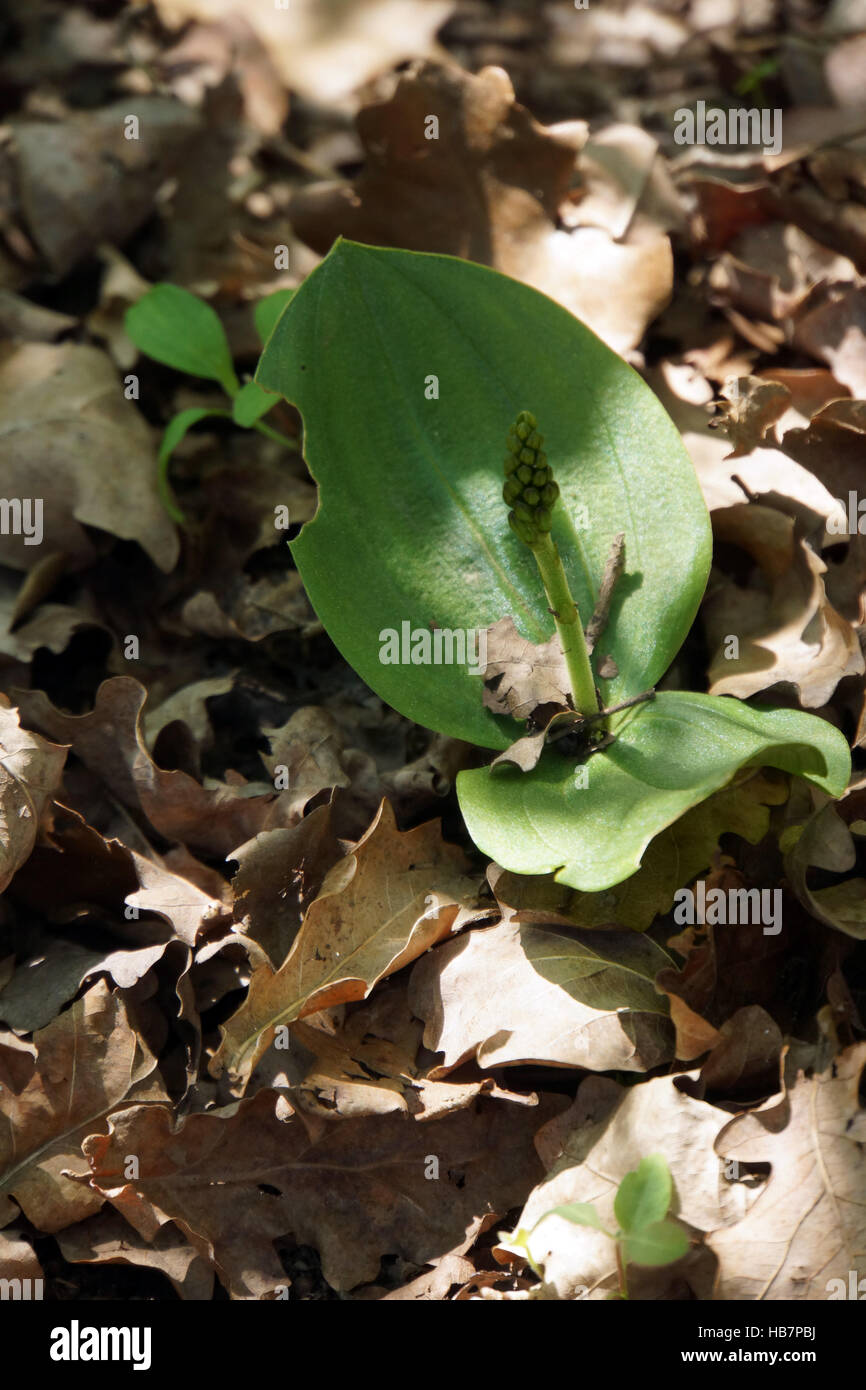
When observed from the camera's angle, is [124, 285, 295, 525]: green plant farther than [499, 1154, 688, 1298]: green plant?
Yes

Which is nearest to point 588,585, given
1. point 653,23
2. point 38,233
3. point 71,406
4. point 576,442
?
point 576,442

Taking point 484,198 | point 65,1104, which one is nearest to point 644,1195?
point 65,1104

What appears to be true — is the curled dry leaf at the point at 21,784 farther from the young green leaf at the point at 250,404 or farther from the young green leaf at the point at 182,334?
the young green leaf at the point at 182,334

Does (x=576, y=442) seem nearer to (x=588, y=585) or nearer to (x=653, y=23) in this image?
(x=588, y=585)

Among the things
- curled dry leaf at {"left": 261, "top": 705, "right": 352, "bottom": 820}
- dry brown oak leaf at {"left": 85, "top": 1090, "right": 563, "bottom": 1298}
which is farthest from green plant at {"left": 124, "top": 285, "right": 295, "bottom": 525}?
dry brown oak leaf at {"left": 85, "top": 1090, "right": 563, "bottom": 1298}

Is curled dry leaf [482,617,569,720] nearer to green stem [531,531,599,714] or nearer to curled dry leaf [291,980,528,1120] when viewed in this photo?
green stem [531,531,599,714]

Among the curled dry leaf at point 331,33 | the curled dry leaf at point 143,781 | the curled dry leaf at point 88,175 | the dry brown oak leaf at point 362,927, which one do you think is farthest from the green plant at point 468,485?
the curled dry leaf at point 331,33

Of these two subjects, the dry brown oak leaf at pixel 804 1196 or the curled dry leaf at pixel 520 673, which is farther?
the curled dry leaf at pixel 520 673
